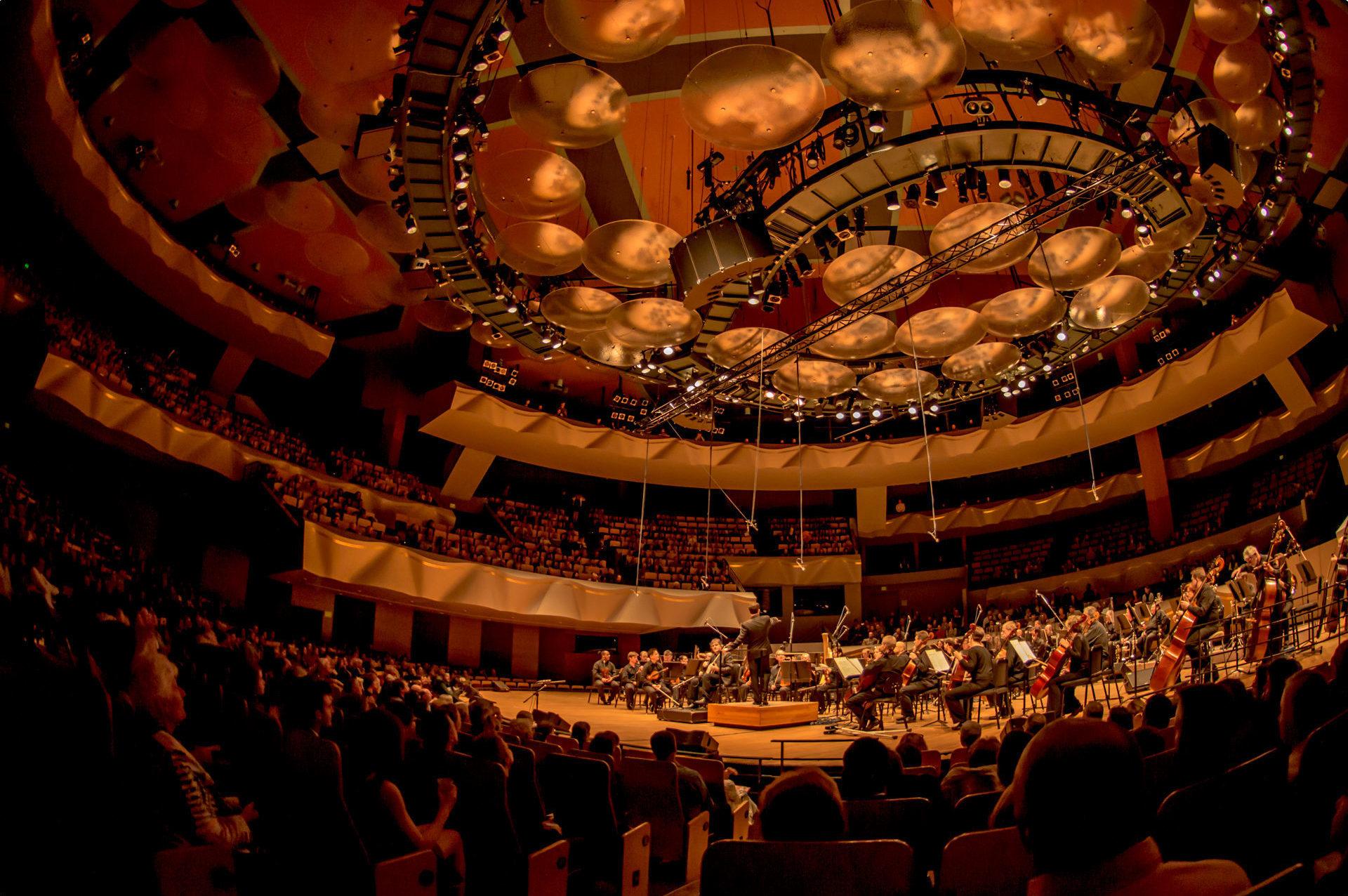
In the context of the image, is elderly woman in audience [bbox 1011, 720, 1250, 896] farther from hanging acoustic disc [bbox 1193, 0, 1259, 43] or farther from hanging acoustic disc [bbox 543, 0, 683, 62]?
hanging acoustic disc [bbox 1193, 0, 1259, 43]

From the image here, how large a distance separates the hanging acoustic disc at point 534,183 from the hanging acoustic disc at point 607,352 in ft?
7.80

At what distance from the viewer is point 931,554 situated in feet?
86.9

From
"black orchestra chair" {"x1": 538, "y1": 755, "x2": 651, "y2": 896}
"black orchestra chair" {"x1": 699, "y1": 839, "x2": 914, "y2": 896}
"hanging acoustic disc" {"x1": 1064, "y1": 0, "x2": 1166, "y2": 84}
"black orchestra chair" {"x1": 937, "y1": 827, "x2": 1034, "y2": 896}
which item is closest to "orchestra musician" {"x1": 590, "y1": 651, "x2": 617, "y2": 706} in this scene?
"black orchestra chair" {"x1": 538, "y1": 755, "x2": 651, "y2": 896}

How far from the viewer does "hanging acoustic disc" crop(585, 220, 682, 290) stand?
275 inches

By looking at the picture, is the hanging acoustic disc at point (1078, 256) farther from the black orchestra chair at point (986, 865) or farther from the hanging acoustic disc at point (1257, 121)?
the black orchestra chair at point (986, 865)

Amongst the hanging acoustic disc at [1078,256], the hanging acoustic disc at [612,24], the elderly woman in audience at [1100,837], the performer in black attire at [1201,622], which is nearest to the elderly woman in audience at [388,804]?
the elderly woman in audience at [1100,837]

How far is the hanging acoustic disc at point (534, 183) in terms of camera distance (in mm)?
6691

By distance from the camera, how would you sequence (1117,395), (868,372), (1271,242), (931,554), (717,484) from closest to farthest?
(868,372), (1271,242), (1117,395), (717,484), (931,554)

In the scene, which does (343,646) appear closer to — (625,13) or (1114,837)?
(625,13)

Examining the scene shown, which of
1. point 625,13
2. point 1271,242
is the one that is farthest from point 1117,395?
point 625,13

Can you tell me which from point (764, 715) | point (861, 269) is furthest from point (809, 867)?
point (764, 715)

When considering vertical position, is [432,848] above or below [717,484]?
below

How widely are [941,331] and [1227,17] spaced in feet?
11.7

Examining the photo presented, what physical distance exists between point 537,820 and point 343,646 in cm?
1612
